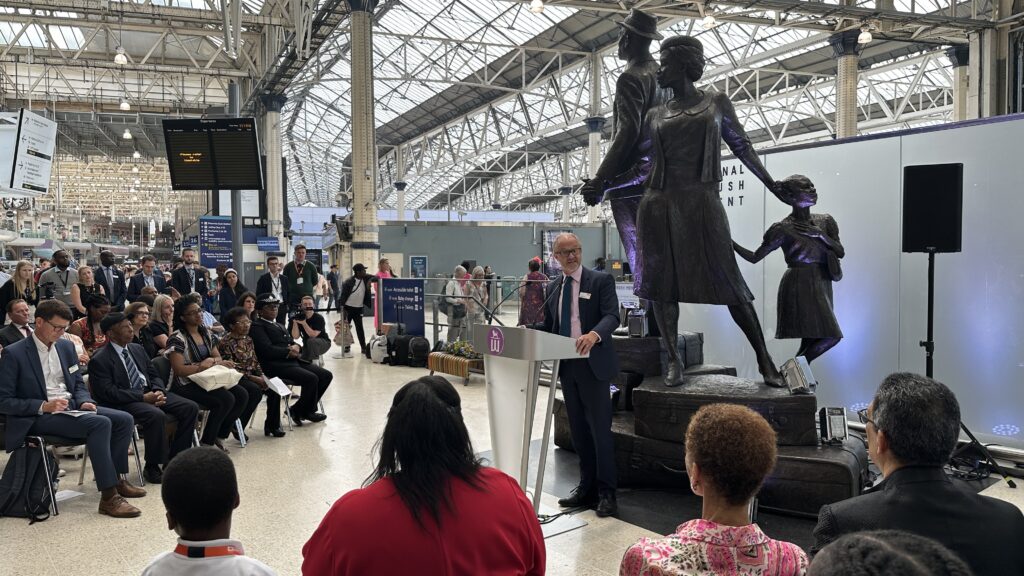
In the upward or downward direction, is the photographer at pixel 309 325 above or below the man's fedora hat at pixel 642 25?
below

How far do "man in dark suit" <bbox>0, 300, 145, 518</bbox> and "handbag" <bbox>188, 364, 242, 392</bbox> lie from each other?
88 cm

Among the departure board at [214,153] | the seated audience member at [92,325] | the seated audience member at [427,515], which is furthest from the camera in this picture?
the departure board at [214,153]

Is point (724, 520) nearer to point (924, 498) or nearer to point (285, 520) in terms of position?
point (924, 498)

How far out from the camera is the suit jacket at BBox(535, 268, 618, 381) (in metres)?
4.25

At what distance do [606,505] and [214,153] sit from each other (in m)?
7.40

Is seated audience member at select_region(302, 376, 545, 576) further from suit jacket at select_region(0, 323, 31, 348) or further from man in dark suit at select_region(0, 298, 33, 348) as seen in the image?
suit jacket at select_region(0, 323, 31, 348)

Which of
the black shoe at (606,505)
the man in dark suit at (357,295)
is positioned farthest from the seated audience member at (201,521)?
the man in dark suit at (357,295)

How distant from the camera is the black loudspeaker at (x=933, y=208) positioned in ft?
16.8

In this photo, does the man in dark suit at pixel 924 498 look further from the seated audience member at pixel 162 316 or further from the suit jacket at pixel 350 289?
the suit jacket at pixel 350 289

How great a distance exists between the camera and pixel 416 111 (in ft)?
104

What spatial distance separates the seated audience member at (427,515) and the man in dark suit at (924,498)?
77 centimetres

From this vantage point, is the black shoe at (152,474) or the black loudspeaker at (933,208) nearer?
the black loudspeaker at (933,208)

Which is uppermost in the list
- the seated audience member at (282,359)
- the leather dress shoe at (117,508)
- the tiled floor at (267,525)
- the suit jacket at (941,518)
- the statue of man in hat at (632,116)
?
the statue of man in hat at (632,116)

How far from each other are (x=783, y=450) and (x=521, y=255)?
1995 centimetres
